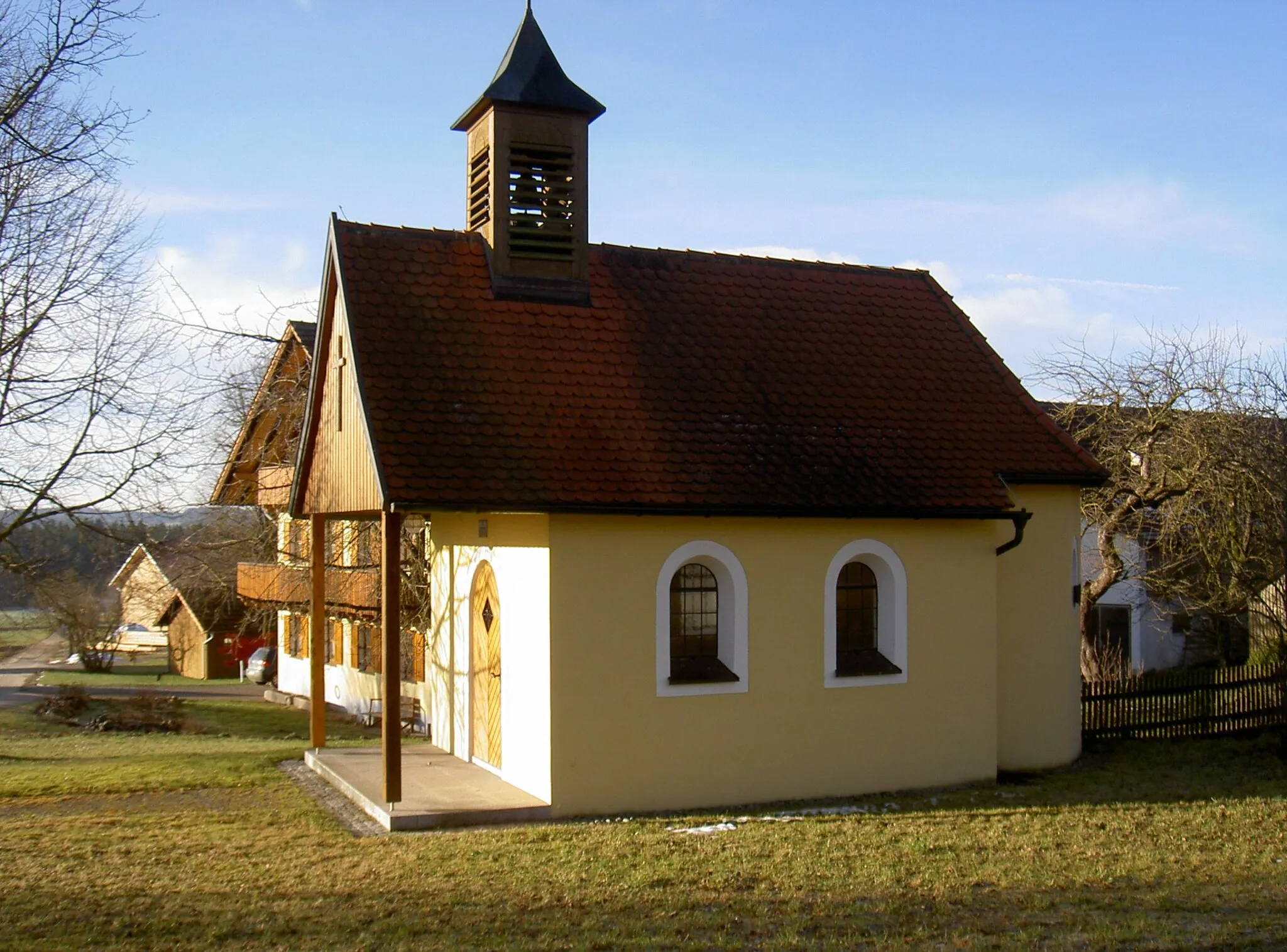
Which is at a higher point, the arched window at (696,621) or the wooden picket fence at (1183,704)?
the arched window at (696,621)

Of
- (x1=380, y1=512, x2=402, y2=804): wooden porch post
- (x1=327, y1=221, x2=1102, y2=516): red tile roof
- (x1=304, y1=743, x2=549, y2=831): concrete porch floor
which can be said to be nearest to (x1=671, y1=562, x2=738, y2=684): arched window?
(x1=327, y1=221, x2=1102, y2=516): red tile roof

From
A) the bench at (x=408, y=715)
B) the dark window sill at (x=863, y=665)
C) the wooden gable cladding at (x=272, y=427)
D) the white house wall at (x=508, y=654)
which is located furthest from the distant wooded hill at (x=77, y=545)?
the dark window sill at (x=863, y=665)

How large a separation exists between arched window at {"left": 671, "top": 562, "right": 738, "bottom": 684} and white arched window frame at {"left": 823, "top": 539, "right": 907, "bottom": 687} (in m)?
1.28

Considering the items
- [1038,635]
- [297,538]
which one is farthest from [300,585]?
[1038,635]

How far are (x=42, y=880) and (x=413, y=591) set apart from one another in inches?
438

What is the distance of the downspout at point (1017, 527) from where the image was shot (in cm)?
1459

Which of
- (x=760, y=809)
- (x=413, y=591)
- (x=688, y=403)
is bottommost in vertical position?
(x=760, y=809)

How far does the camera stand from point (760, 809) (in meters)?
13.2

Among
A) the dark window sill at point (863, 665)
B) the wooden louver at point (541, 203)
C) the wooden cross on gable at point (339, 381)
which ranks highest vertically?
the wooden louver at point (541, 203)

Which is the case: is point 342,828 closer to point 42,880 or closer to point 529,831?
point 529,831

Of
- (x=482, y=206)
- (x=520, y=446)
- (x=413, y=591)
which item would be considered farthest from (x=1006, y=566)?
(x=413, y=591)

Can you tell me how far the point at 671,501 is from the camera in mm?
12844

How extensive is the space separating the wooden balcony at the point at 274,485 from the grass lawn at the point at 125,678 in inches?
717

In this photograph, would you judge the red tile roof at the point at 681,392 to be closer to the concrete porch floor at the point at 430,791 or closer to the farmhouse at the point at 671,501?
the farmhouse at the point at 671,501
